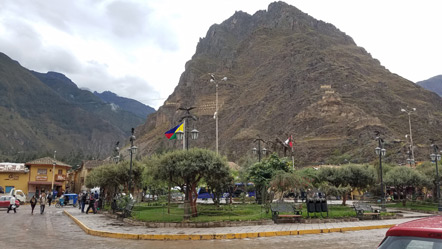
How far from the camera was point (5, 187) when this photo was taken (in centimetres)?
5025

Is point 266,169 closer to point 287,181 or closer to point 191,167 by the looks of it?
point 287,181

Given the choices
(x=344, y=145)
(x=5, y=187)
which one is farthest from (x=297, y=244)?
(x=344, y=145)

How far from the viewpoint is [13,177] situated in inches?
2005

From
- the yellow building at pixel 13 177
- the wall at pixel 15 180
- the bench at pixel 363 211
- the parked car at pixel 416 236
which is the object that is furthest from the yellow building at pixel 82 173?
the parked car at pixel 416 236

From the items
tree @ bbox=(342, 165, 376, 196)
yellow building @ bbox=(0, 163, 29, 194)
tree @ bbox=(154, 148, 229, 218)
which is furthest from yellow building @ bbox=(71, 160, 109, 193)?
tree @ bbox=(154, 148, 229, 218)

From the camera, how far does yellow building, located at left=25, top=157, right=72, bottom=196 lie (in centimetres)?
5191

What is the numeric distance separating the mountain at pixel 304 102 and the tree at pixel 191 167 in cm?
3435

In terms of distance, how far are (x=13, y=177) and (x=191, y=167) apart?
4635 cm

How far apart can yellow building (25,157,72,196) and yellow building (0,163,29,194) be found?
0.68 m

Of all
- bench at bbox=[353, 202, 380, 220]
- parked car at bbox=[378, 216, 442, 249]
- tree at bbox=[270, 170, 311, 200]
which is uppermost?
tree at bbox=[270, 170, 311, 200]

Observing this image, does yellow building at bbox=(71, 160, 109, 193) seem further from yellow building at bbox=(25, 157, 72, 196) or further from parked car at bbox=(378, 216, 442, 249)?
parked car at bbox=(378, 216, 442, 249)

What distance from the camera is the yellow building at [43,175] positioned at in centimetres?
A: 5191

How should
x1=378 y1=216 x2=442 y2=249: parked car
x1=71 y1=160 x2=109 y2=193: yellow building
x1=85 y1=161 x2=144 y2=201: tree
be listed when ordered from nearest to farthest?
x1=378 y1=216 x2=442 y2=249: parked car → x1=85 y1=161 x2=144 y2=201: tree → x1=71 y1=160 x2=109 y2=193: yellow building

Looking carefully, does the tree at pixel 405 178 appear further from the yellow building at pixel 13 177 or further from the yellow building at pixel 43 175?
the yellow building at pixel 13 177
